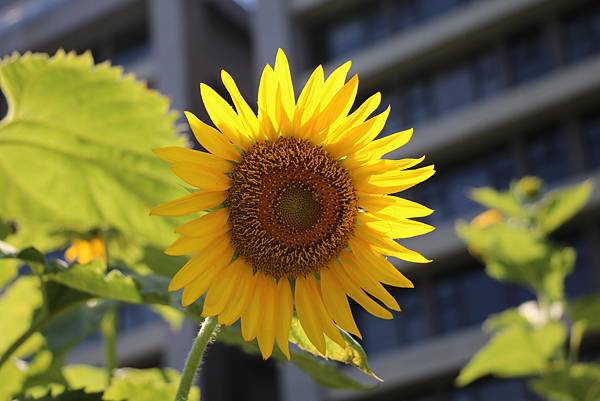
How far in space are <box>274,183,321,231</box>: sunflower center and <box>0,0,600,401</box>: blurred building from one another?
14227 mm

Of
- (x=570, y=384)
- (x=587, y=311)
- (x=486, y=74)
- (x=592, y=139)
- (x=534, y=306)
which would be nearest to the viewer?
(x=570, y=384)

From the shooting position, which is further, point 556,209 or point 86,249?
point 556,209

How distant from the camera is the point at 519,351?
2.47 meters

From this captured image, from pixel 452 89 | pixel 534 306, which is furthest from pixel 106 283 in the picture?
pixel 452 89

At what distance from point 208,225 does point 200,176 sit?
1.9 inches

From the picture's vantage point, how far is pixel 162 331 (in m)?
17.2

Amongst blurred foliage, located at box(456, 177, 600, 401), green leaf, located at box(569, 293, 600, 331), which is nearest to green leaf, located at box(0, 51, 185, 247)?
blurred foliage, located at box(456, 177, 600, 401)

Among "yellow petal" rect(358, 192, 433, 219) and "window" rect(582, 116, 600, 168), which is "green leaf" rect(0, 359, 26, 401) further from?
"window" rect(582, 116, 600, 168)

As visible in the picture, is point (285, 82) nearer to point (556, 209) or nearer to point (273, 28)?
point (556, 209)

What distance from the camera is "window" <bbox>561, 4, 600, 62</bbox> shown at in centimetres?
1622

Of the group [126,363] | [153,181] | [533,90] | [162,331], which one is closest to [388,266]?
[153,181]

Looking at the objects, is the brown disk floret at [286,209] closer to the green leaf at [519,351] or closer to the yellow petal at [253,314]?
the yellow petal at [253,314]

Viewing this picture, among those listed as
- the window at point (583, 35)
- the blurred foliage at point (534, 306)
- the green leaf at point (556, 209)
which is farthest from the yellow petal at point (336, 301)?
the window at point (583, 35)

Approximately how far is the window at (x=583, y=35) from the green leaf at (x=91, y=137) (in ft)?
53.0
